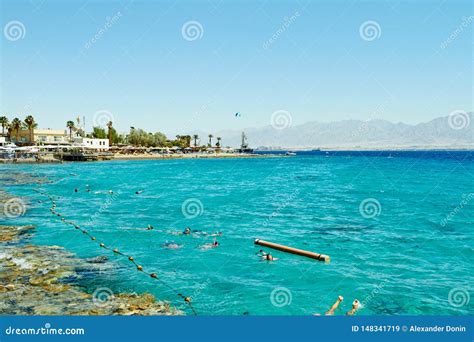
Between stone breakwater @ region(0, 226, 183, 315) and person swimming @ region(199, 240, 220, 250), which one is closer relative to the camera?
stone breakwater @ region(0, 226, 183, 315)

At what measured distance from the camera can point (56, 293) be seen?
16016mm

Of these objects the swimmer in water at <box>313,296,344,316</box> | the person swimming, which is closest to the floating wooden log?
the person swimming

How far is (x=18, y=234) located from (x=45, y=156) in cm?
10305

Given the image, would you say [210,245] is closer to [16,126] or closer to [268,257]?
[268,257]

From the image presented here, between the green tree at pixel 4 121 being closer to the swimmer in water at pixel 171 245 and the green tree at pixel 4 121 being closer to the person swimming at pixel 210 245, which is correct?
the swimmer in water at pixel 171 245

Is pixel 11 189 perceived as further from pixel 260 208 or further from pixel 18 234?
pixel 260 208

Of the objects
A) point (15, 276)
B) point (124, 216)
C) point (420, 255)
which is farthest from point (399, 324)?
point (124, 216)

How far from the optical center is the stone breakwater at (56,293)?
48.2 ft

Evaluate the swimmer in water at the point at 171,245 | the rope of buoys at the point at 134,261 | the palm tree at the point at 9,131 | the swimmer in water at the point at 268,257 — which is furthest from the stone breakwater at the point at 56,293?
the palm tree at the point at 9,131

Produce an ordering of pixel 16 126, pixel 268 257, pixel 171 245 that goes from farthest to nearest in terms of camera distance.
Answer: pixel 16 126 < pixel 171 245 < pixel 268 257

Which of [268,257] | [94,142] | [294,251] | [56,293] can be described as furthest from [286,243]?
[94,142]

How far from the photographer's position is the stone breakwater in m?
14.7

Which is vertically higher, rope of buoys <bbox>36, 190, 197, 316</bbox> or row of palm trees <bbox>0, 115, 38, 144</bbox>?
row of palm trees <bbox>0, 115, 38, 144</bbox>

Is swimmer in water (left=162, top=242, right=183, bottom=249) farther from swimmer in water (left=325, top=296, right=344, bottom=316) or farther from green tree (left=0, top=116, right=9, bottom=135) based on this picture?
green tree (left=0, top=116, right=9, bottom=135)
